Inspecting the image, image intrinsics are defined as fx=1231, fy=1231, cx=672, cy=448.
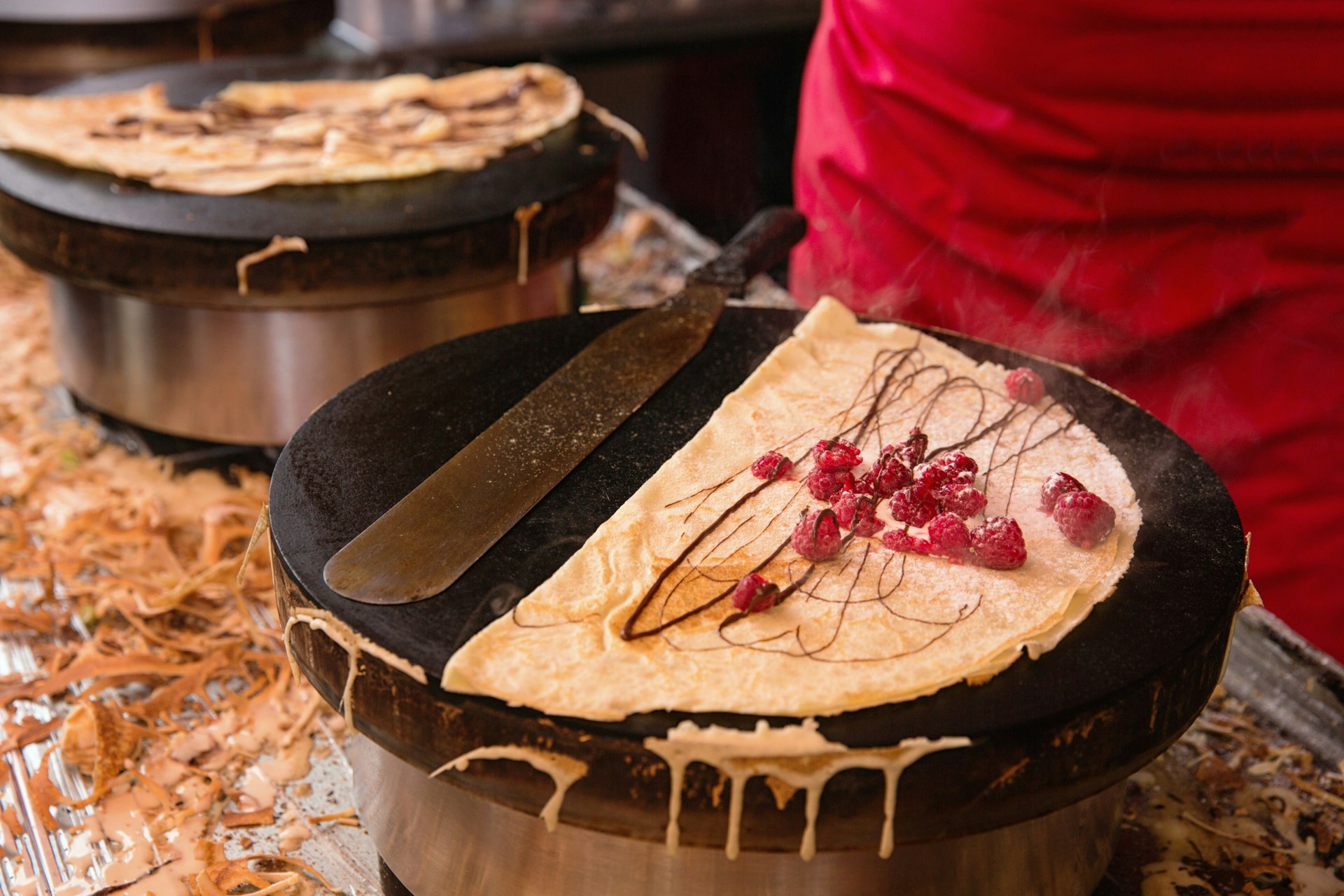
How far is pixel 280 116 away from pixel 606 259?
95 centimetres

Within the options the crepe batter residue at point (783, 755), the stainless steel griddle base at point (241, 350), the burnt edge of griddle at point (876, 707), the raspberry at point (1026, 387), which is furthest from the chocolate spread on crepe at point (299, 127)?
the crepe batter residue at point (783, 755)

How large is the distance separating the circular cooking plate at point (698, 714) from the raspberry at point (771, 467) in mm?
135

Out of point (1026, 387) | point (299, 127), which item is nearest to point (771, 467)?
point (1026, 387)

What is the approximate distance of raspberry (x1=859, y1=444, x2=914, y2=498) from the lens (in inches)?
57.7

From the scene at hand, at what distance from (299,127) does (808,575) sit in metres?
1.76

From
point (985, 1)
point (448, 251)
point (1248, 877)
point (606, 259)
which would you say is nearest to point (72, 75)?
point (606, 259)

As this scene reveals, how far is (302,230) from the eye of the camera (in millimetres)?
2156

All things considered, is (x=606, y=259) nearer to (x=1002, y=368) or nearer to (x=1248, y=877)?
(x=1002, y=368)

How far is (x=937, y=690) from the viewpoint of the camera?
3.85ft

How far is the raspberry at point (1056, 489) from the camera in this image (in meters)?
1.43

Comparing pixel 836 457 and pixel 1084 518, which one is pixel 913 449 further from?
pixel 1084 518

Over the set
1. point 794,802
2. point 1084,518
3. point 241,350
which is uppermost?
point 1084,518

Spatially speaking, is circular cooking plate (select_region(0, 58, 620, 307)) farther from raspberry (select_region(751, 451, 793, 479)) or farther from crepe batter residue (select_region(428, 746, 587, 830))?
crepe batter residue (select_region(428, 746, 587, 830))

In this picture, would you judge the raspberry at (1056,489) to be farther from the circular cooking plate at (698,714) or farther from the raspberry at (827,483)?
the raspberry at (827,483)
